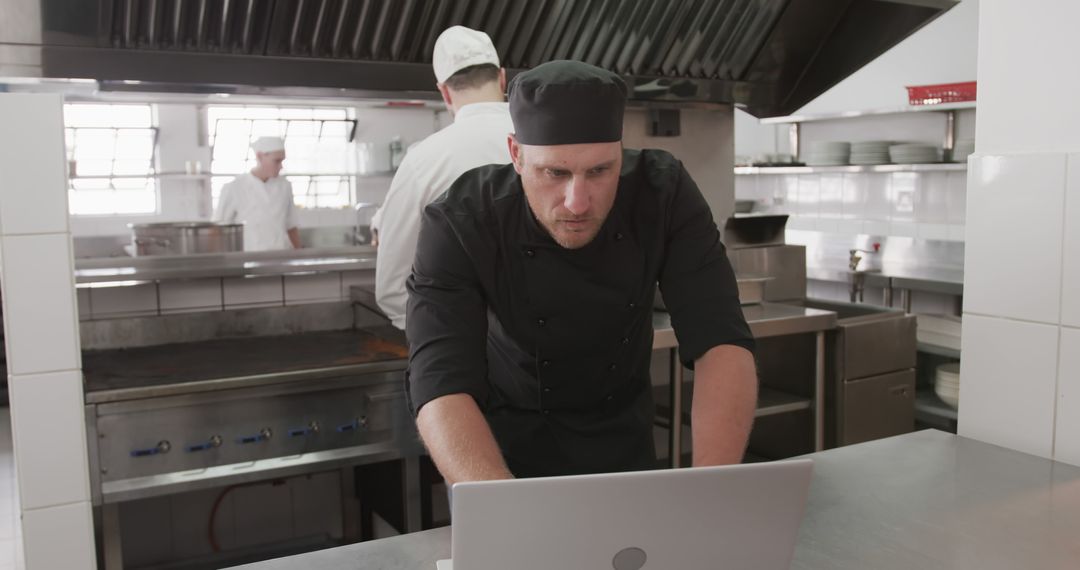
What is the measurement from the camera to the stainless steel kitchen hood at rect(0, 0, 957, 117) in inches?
99.9

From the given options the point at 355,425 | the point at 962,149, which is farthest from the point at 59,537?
the point at 962,149

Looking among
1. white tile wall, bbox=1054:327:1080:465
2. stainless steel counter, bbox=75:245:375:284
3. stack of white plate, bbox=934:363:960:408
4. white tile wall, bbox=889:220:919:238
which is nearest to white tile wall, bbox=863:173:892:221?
white tile wall, bbox=889:220:919:238

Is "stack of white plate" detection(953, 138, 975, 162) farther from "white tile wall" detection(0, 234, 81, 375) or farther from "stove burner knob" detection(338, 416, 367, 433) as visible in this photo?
"white tile wall" detection(0, 234, 81, 375)

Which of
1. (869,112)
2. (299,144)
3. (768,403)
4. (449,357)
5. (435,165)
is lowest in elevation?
(768,403)

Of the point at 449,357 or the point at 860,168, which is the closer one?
the point at 449,357

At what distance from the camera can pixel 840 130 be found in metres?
7.08

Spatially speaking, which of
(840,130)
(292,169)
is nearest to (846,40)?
(840,130)

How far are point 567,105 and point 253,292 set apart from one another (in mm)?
2139

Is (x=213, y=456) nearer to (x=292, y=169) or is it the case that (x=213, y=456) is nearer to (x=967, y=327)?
(x=967, y=327)

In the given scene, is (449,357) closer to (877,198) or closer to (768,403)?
(768,403)

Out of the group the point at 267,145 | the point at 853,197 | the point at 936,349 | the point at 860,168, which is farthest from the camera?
the point at 853,197

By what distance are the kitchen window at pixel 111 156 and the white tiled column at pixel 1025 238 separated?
628 centimetres

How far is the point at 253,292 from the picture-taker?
3305 millimetres

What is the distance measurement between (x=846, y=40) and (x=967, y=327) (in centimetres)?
217
